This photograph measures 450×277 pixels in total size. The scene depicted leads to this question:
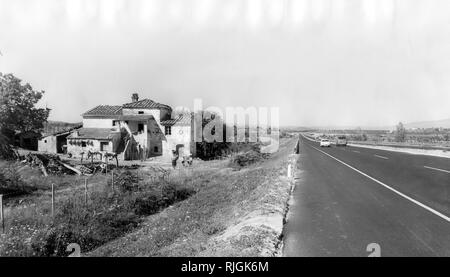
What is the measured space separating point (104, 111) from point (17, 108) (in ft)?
48.8

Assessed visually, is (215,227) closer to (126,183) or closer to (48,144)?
(126,183)

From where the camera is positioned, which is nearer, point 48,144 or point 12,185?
point 12,185

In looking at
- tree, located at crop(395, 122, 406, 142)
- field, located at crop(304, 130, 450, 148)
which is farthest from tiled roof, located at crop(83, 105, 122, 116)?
tree, located at crop(395, 122, 406, 142)

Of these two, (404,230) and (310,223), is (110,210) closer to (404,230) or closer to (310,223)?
(310,223)

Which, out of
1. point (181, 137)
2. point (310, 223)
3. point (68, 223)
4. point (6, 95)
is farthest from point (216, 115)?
point (310, 223)

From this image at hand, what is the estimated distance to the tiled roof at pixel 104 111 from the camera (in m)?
44.3

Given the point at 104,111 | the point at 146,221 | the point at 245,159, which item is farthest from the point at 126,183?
the point at 104,111

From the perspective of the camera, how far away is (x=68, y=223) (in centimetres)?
1175

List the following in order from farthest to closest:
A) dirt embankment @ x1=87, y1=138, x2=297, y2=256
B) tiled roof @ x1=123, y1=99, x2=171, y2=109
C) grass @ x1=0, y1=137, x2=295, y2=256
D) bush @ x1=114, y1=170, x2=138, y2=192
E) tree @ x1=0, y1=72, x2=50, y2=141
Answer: tiled roof @ x1=123, y1=99, x2=171, y2=109 < tree @ x1=0, y1=72, x2=50, y2=141 < bush @ x1=114, y1=170, x2=138, y2=192 < grass @ x1=0, y1=137, x2=295, y2=256 < dirt embankment @ x1=87, y1=138, x2=297, y2=256

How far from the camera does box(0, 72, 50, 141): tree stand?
96.1ft

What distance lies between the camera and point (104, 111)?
45125 mm

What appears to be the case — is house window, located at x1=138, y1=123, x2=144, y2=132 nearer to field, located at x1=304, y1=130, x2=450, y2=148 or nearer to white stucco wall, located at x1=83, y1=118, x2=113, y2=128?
white stucco wall, located at x1=83, y1=118, x2=113, y2=128

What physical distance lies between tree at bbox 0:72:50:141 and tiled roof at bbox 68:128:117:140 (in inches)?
266

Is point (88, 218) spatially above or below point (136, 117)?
below
